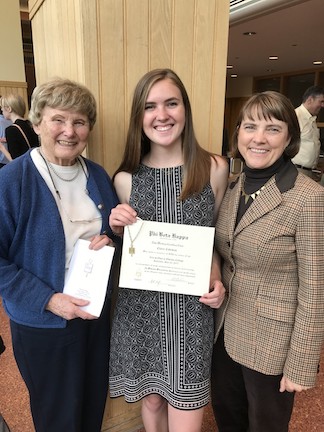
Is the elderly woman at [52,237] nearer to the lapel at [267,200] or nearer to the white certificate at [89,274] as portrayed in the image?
the white certificate at [89,274]

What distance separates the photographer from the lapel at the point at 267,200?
121cm

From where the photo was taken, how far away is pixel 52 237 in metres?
1.19

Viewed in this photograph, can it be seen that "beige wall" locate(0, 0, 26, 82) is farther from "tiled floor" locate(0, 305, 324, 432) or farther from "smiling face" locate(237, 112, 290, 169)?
"smiling face" locate(237, 112, 290, 169)

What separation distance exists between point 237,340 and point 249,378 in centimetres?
15

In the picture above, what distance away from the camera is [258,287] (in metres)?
1.26

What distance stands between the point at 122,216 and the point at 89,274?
23 centimetres

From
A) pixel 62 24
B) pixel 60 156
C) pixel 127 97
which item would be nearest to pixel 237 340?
pixel 60 156

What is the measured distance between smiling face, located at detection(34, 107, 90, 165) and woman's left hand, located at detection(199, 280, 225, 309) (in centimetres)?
68

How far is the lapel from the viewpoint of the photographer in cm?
121

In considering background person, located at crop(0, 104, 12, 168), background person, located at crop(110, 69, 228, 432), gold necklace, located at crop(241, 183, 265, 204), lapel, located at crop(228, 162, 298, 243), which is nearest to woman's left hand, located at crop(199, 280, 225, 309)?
background person, located at crop(110, 69, 228, 432)

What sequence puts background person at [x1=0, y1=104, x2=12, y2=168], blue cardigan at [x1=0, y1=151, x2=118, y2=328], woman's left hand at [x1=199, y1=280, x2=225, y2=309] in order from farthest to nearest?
background person at [x1=0, y1=104, x2=12, y2=168] → woman's left hand at [x1=199, y1=280, x2=225, y2=309] → blue cardigan at [x1=0, y1=151, x2=118, y2=328]

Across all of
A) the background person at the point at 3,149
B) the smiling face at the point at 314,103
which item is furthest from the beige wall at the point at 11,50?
the smiling face at the point at 314,103

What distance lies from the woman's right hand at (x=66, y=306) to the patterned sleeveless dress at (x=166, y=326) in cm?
22

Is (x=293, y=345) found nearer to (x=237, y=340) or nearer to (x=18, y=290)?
(x=237, y=340)
